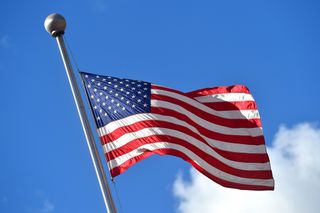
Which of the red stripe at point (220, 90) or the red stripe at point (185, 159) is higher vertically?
the red stripe at point (220, 90)

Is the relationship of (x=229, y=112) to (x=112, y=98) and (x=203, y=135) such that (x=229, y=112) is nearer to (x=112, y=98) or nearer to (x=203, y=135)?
(x=203, y=135)

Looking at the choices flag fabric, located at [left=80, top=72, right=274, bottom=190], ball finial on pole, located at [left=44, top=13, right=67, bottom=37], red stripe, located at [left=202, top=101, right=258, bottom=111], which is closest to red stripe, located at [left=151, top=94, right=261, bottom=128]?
flag fabric, located at [left=80, top=72, right=274, bottom=190]

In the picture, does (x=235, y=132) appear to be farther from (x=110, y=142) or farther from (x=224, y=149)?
(x=110, y=142)

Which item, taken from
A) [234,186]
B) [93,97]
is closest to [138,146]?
[93,97]

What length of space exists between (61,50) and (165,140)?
3.80 m

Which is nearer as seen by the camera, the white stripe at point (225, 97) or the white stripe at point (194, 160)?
the white stripe at point (194, 160)

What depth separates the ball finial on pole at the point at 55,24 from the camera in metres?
17.3

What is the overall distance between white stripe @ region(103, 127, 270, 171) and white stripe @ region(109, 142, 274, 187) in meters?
0.33

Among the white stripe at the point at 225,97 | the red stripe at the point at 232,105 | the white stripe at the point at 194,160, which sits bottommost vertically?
the white stripe at the point at 194,160

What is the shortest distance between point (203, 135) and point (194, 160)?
1.28m

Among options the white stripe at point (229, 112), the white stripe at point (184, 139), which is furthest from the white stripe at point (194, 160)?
the white stripe at point (229, 112)

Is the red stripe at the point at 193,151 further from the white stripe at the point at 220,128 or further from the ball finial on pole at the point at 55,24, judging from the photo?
the ball finial on pole at the point at 55,24

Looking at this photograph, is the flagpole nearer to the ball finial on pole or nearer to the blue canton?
the ball finial on pole

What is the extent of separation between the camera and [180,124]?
19.0 meters
